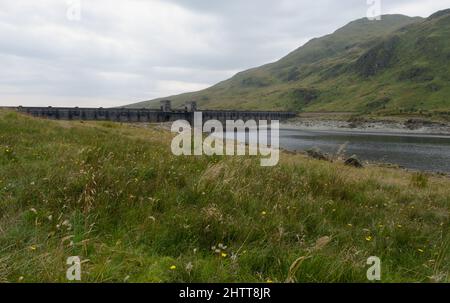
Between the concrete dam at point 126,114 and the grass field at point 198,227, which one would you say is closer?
the grass field at point 198,227

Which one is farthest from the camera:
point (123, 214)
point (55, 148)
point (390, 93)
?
point (390, 93)

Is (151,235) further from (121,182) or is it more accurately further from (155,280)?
(121,182)

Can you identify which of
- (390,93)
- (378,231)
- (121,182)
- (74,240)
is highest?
(390,93)

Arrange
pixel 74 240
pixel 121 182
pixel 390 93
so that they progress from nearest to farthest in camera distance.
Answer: pixel 74 240, pixel 121 182, pixel 390 93

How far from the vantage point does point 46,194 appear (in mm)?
5453

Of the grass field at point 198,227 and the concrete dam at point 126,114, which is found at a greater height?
the concrete dam at point 126,114

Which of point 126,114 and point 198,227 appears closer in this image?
point 198,227

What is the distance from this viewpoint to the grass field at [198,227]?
3721mm

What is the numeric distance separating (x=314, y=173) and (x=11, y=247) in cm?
695

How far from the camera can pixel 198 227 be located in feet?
15.7

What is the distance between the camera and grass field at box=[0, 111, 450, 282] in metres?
3.72

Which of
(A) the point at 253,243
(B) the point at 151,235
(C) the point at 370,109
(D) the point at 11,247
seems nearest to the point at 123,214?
(B) the point at 151,235

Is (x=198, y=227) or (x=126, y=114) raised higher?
(x=126, y=114)

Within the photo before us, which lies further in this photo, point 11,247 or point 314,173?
point 314,173
